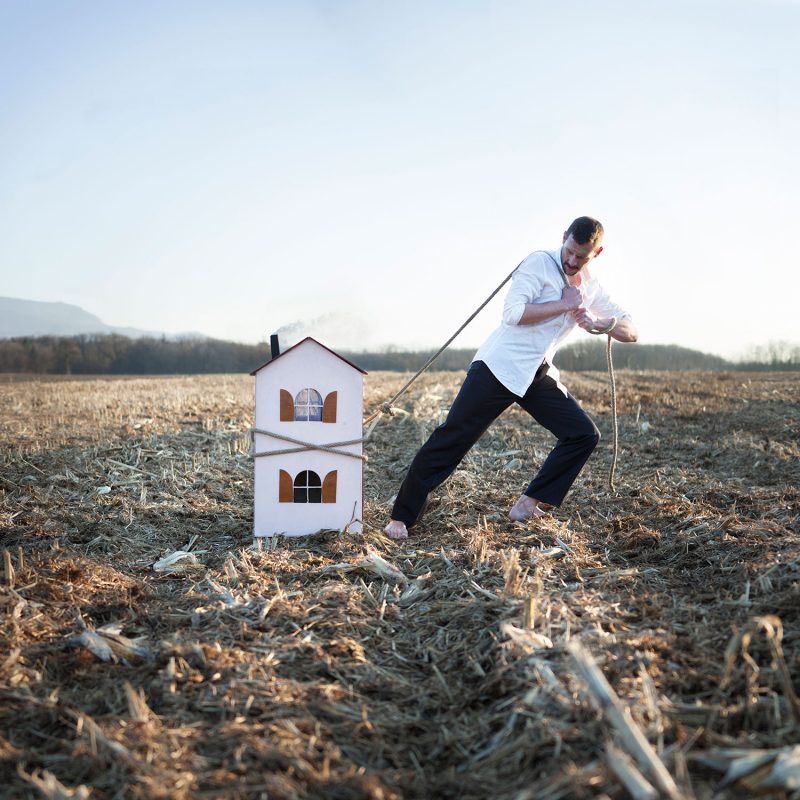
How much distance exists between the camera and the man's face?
4961 millimetres

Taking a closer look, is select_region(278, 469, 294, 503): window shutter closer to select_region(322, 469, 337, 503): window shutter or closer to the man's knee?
select_region(322, 469, 337, 503): window shutter

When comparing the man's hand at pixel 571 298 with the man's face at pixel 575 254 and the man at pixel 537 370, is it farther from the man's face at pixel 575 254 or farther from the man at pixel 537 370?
the man's face at pixel 575 254

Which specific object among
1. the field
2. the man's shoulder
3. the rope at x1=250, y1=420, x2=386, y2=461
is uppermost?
the man's shoulder

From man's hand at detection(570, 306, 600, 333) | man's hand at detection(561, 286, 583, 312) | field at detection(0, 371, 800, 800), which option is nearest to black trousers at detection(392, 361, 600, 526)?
field at detection(0, 371, 800, 800)

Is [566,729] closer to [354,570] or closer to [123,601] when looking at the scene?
[354,570]

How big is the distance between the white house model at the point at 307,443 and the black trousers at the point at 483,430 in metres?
0.42

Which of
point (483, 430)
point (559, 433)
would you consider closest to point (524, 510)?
point (559, 433)

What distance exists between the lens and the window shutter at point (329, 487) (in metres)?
5.33

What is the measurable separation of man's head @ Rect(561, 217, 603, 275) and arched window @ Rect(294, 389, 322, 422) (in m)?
2.03

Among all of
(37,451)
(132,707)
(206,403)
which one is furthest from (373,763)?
(206,403)

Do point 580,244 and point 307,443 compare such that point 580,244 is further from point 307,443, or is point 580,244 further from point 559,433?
point 307,443

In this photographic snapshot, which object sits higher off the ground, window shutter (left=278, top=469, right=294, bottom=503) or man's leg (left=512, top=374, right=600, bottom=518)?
man's leg (left=512, top=374, right=600, bottom=518)

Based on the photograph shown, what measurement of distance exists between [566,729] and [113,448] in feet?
24.0

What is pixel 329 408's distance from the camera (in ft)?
17.4
